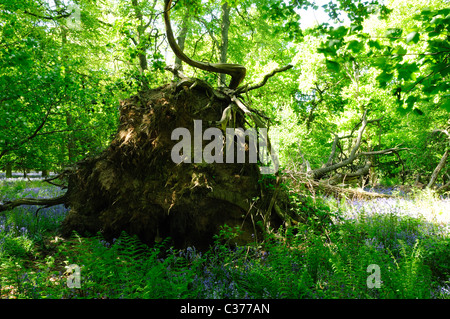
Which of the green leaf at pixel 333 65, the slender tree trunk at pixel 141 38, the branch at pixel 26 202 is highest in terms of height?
the slender tree trunk at pixel 141 38

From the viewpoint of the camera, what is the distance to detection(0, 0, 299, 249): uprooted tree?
14.0ft

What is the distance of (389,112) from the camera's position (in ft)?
41.3

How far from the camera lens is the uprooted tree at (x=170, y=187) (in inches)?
168

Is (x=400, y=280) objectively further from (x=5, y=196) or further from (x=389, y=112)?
(x=389, y=112)

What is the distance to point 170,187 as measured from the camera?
4.30 metres

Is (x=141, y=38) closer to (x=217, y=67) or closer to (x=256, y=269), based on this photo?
(x=217, y=67)

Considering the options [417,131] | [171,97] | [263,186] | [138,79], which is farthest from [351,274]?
[417,131]

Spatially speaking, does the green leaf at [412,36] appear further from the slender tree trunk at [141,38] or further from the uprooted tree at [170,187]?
the slender tree trunk at [141,38]

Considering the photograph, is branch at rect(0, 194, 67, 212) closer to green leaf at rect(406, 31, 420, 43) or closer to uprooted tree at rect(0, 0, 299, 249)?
uprooted tree at rect(0, 0, 299, 249)

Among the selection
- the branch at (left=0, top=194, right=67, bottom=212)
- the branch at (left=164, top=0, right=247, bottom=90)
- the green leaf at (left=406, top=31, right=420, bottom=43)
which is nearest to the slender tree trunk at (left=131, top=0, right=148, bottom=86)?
the branch at (left=164, top=0, right=247, bottom=90)

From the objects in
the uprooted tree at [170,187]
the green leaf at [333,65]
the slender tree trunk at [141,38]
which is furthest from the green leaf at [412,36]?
the slender tree trunk at [141,38]

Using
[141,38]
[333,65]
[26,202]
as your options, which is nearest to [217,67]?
[141,38]

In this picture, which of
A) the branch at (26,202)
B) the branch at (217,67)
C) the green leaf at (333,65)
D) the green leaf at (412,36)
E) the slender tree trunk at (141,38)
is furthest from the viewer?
the slender tree trunk at (141,38)

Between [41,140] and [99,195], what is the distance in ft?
12.8
